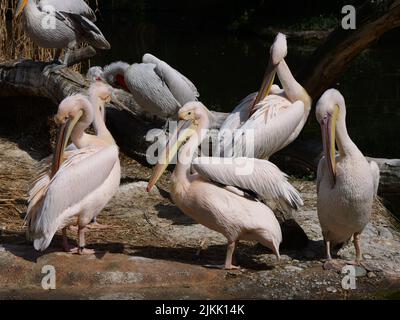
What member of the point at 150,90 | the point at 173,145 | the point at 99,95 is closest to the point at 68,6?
the point at 150,90

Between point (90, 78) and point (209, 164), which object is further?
point (90, 78)

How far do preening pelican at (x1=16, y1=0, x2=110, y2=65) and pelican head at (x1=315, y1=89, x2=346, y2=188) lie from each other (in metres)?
3.40

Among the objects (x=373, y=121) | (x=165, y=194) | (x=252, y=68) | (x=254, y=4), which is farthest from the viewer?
(x=254, y=4)

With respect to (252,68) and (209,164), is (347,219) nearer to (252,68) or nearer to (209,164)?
(209,164)

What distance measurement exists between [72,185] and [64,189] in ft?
0.21

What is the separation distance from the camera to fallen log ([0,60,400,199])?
23.9 ft

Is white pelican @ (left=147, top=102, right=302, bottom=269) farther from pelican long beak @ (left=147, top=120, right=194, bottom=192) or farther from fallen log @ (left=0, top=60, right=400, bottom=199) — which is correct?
fallen log @ (left=0, top=60, right=400, bottom=199)

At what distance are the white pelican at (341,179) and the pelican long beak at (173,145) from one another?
881mm

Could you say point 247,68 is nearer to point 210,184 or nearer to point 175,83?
point 175,83

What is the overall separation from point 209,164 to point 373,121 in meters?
7.34

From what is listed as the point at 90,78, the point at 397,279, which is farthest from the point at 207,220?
the point at 90,78

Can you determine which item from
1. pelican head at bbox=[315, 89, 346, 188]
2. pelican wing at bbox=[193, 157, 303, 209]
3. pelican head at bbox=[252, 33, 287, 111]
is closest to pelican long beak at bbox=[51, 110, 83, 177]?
pelican wing at bbox=[193, 157, 303, 209]

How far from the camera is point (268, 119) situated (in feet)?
19.4

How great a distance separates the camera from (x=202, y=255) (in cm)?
536
